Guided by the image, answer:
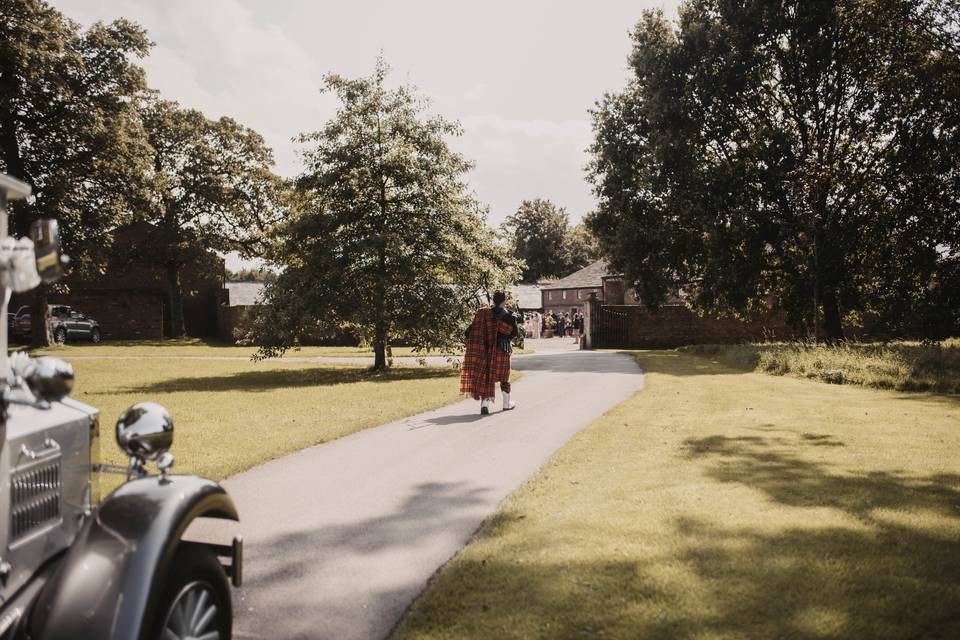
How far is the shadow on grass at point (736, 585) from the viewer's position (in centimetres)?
328

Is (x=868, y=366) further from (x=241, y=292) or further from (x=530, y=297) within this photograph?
(x=530, y=297)

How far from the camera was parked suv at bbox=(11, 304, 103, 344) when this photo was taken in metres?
32.2

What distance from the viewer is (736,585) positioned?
12.1ft

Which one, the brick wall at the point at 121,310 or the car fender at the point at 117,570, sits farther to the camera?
the brick wall at the point at 121,310

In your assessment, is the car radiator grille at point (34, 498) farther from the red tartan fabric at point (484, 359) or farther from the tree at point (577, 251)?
the tree at point (577, 251)

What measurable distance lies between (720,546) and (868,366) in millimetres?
12708

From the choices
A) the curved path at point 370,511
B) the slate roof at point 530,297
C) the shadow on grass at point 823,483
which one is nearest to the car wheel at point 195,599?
the curved path at point 370,511

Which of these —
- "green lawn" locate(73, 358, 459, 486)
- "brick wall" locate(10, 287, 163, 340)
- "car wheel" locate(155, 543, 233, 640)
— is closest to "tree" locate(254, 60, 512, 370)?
"green lawn" locate(73, 358, 459, 486)

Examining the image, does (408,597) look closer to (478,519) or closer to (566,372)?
(478,519)

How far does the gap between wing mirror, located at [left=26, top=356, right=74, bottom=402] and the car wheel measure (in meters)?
0.89

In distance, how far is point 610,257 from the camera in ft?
89.5

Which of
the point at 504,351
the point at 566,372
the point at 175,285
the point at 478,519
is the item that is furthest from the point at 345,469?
the point at 175,285

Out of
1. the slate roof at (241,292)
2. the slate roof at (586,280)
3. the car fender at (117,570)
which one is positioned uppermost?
the slate roof at (586,280)

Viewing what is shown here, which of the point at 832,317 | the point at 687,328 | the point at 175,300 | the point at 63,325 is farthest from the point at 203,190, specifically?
the point at 832,317
